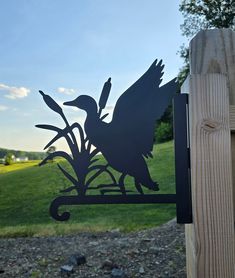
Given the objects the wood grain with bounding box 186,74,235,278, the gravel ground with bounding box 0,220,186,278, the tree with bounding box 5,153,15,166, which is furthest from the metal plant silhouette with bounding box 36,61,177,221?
the tree with bounding box 5,153,15,166

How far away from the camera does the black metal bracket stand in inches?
20.1

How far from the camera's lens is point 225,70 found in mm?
529

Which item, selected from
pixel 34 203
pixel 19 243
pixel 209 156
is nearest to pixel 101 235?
pixel 19 243

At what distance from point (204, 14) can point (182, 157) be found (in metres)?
5.82

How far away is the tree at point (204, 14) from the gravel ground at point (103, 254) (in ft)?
11.1

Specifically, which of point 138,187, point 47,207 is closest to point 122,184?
point 138,187

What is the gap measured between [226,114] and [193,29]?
5.78m

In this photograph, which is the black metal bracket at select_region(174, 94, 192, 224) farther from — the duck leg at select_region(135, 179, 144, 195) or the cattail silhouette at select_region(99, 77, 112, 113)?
the cattail silhouette at select_region(99, 77, 112, 113)

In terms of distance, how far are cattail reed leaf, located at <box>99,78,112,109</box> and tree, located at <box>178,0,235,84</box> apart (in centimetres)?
476

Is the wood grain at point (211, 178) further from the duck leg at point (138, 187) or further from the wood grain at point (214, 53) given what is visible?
the duck leg at point (138, 187)

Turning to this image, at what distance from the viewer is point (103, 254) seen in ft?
7.45

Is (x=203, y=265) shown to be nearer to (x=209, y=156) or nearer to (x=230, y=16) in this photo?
(x=209, y=156)

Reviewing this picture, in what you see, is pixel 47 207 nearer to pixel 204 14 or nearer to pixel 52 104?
pixel 52 104

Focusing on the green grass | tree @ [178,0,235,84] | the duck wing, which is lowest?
the green grass
